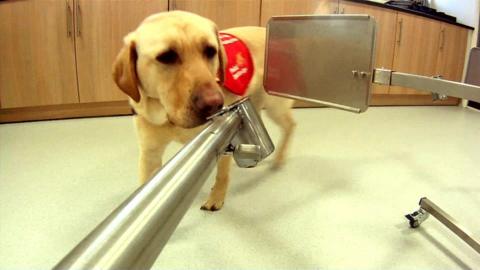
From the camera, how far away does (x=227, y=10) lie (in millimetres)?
2863

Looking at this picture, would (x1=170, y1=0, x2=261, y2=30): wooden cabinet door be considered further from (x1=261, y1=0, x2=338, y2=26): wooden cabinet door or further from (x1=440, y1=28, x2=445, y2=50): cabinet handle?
(x1=440, y1=28, x2=445, y2=50): cabinet handle

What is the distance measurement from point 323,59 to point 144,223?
0.87 meters

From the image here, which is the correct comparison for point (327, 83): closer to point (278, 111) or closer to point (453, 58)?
point (278, 111)

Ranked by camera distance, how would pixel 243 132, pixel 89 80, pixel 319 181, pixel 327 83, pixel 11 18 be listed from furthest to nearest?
pixel 89 80
pixel 11 18
pixel 319 181
pixel 327 83
pixel 243 132

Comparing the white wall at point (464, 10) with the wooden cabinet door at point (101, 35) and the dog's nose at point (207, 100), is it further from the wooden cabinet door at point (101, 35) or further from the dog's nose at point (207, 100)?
the dog's nose at point (207, 100)

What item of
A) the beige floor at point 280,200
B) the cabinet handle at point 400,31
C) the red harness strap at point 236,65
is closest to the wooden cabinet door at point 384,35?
the cabinet handle at point 400,31

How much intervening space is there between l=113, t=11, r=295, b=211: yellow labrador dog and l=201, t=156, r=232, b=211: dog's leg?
25cm

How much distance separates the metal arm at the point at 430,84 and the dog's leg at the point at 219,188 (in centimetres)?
64

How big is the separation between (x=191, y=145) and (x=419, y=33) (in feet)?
12.8

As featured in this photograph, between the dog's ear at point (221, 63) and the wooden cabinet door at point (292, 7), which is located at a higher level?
the wooden cabinet door at point (292, 7)

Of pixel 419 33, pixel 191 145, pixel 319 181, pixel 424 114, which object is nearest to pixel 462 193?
pixel 319 181

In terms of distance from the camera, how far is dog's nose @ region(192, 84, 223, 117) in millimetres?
890

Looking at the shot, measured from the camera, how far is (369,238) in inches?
47.1

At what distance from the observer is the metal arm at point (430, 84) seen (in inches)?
28.7
